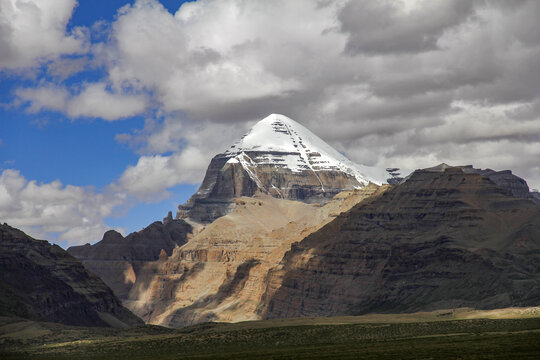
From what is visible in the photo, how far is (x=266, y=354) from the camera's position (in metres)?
184

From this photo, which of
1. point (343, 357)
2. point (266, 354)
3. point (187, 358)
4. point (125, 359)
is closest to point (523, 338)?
point (343, 357)

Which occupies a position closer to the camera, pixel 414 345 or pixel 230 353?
pixel 414 345

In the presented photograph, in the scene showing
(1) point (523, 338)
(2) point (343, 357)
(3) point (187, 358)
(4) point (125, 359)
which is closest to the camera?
(2) point (343, 357)

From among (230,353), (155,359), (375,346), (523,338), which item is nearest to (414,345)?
(375,346)

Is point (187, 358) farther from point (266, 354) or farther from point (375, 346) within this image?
point (375, 346)

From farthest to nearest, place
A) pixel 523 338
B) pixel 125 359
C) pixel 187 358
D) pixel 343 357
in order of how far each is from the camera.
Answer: pixel 125 359 → pixel 187 358 → pixel 523 338 → pixel 343 357

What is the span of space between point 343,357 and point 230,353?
39039 mm

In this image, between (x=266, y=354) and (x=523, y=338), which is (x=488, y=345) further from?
(x=266, y=354)

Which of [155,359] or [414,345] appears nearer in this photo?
[414,345]

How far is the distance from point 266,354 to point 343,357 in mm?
23767

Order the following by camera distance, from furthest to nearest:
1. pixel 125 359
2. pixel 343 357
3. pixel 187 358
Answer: pixel 125 359, pixel 187 358, pixel 343 357

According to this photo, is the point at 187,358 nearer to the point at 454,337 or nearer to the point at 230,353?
the point at 230,353

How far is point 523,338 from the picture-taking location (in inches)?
6914

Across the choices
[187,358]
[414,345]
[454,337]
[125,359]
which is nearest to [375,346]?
[414,345]
